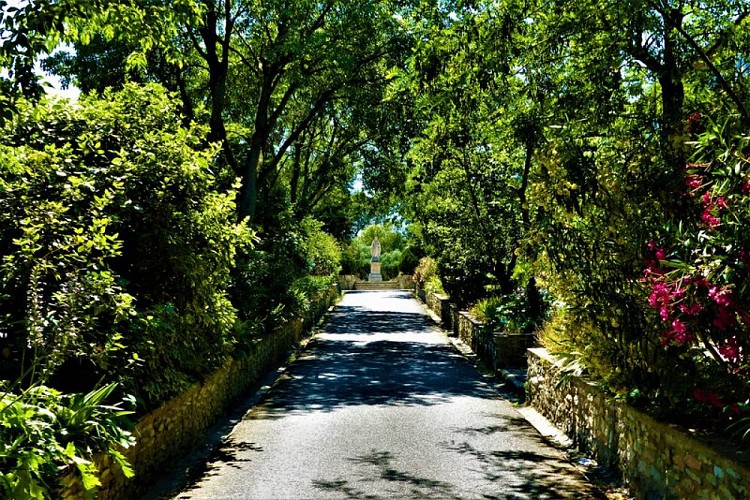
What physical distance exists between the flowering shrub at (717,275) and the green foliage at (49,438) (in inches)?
166

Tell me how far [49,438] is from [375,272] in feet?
200

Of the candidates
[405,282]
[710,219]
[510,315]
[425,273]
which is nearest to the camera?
[710,219]

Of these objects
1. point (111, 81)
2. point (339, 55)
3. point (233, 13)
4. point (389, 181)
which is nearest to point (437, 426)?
point (339, 55)

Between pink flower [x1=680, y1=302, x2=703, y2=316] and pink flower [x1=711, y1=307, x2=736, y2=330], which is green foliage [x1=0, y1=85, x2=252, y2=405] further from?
pink flower [x1=711, y1=307, x2=736, y2=330]

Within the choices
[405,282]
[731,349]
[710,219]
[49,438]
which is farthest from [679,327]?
[405,282]

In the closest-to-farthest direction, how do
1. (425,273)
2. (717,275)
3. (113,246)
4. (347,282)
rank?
(717,275), (113,246), (425,273), (347,282)

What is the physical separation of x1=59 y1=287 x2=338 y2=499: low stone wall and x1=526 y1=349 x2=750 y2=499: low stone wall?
4.57m

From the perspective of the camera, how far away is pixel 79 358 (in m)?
5.74

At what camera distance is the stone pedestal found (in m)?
64.6

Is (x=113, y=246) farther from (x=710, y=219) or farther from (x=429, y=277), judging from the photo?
(x=429, y=277)

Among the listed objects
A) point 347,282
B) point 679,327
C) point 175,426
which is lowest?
point 175,426

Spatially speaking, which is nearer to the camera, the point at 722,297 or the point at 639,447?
the point at 722,297

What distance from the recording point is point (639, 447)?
→ 6168 mm

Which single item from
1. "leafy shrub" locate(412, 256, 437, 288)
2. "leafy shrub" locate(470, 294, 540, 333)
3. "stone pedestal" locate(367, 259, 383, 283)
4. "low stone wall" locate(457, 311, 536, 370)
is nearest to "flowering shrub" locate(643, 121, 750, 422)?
"low stone wall" locate(457, 311, 536, 370)
